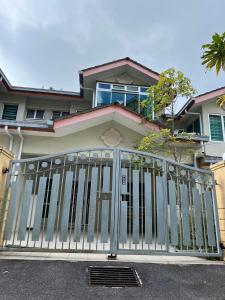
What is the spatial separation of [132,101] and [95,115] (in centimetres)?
334

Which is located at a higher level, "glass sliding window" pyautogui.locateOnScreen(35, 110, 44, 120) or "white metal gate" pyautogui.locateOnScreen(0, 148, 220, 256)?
"glass sliding window" pyautogui.locateOnScreen(35, 110, 44, 120)

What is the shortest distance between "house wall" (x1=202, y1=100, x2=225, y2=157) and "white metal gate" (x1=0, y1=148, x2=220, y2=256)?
19.0 feet

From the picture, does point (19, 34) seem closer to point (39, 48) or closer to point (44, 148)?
point (39, 48)

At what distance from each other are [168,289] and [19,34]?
42.4ft

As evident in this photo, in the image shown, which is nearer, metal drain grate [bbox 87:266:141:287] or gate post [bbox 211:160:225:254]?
metal drain grate [bbox 87:266:141:287]

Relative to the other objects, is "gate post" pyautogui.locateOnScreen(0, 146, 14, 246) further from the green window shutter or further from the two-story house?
the green window shutter

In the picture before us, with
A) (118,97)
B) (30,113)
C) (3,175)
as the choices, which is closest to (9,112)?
(30,113)

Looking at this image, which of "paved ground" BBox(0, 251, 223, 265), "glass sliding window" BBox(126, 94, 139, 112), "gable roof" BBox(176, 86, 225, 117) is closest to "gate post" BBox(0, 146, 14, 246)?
"paved ground" BBox(0, 251, 223, 265)

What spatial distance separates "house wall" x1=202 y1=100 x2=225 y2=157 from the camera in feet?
32.2

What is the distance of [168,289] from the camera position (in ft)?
8.93

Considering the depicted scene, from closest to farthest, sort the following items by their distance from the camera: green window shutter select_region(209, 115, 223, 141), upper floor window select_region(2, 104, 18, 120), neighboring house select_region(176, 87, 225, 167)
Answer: neighboring house select_region(176, 87, 225, 167)
green window shutter select_region(209, 115, 223, 141)
upper floor window select_region(2, 104, 18, 120)

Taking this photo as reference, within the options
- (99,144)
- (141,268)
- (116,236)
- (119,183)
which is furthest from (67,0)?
(141,268)

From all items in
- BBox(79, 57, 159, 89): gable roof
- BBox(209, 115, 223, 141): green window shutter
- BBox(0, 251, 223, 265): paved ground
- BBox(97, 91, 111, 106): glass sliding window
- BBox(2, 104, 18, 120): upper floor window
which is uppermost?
BBox(79, 57, 159, 89): gable roof

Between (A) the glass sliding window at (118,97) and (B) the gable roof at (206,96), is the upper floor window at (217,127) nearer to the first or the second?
(B) the gable roof at (206,96)
